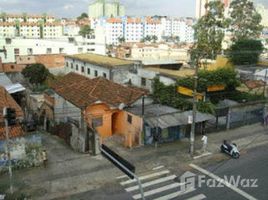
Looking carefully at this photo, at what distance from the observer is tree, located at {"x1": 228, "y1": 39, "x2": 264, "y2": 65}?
4534cm

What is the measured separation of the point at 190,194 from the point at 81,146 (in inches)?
324

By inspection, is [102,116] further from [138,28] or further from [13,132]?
[138,28]

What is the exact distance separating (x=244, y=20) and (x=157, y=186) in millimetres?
42976

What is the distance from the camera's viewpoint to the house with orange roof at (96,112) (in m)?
21.4

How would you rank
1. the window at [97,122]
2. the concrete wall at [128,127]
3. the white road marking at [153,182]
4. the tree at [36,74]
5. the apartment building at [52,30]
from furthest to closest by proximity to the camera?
1. the apartment building at [52,30]
2. the tree at [36,74]
3. the window at [97,122]
4. the concrete wall at [128,127]
5. the white road marking at [153,182]

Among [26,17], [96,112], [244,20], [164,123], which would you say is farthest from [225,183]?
[26,17]

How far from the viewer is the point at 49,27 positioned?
118 metres

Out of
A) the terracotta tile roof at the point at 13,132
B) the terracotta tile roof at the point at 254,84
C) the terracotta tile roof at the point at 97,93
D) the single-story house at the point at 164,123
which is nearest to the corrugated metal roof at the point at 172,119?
the single-story house at the point at 164,123

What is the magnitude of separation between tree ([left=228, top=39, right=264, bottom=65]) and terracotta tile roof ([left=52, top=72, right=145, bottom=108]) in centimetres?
2471

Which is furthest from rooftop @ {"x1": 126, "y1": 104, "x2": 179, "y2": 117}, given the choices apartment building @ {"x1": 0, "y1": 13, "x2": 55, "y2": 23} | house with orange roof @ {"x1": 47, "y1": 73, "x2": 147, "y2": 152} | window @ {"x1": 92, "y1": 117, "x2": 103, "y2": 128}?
apartment building @ {"x1": 0, "y1": 13, "x2": 55, "y2": 23}

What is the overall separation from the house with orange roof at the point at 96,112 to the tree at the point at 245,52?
2523 cm

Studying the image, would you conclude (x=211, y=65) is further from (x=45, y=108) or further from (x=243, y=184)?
(x=243, y=184)

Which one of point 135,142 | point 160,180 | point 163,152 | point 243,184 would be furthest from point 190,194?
point 135,142

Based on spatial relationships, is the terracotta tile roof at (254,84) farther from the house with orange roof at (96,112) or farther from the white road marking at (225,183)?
the white road marking at (225,183)
